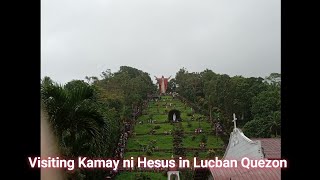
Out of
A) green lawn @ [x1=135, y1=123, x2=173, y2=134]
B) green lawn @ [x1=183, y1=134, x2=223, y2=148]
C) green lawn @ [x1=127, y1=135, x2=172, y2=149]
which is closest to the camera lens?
green lawn @ [x1=183, y1=134, x2=223, y2=148]

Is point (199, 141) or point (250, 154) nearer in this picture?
point (250, 154)

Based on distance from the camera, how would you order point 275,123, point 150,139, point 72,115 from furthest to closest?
point 150,139
point 275,123
point 72,115

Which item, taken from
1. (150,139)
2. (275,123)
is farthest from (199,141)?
(275,123)

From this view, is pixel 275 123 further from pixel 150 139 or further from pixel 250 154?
pixel 250 154

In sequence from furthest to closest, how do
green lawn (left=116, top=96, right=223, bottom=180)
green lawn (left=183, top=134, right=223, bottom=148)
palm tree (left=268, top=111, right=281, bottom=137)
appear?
green lawn (left=183, top=134, right=223, bottom=148) < green lawn (left=116, top=96, right=223, bottom=180) < palm tree (left=268, top=111, right=281, bottom=137)

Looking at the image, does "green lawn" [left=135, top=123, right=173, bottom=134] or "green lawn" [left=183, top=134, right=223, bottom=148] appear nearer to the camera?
"green lawn" [left=183, top=134, right=223, bottom=148]

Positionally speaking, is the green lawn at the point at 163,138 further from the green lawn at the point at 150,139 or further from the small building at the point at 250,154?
the small building at the point at 250,154

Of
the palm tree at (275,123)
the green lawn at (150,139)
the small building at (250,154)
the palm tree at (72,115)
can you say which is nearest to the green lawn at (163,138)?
the green lawn at (150,139)

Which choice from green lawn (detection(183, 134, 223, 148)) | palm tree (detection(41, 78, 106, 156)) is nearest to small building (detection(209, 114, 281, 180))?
palm tree (detection(41, 78, 106, 156))

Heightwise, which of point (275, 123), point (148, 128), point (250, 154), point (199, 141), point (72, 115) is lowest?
point (199, 141)

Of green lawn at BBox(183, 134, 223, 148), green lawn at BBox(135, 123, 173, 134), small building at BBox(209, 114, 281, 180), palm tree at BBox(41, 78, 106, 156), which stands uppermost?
palm tree at BBox(41, 78, 106, 156)

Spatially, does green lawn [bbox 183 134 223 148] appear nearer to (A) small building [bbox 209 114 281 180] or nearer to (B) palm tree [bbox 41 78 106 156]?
(A) small building [bbox 209 114 281 180]

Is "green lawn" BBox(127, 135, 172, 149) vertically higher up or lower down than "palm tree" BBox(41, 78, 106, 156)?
lower down
